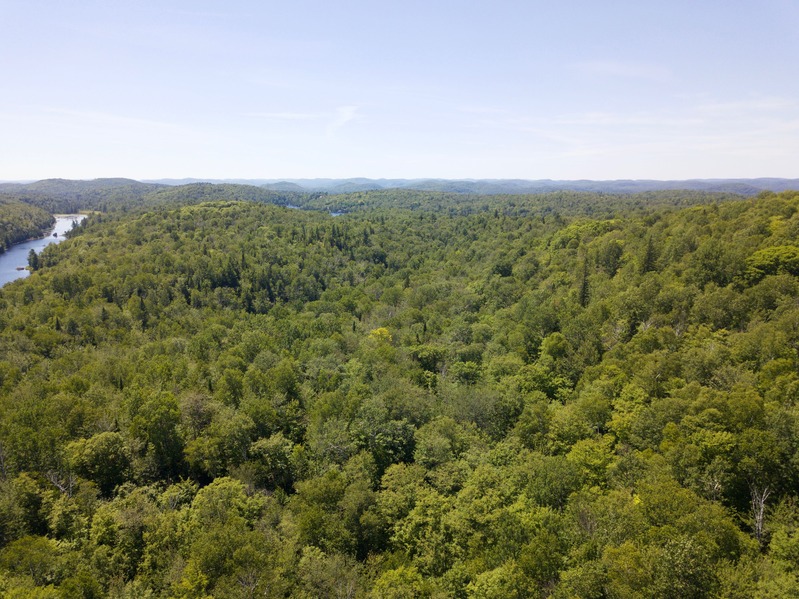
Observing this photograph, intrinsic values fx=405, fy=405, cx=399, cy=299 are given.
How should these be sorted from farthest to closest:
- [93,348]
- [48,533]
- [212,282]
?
[212,282] → [93,348] → [48,533]

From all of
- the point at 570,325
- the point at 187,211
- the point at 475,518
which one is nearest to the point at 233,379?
the point at 475,518

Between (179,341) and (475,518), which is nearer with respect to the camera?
(475,518)

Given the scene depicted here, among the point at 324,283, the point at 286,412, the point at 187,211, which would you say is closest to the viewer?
the point at 286,412

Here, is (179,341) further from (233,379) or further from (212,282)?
(212,282)

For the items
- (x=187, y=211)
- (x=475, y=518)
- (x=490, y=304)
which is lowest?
(x=475, y=518)

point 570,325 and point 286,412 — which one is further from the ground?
point 570,325

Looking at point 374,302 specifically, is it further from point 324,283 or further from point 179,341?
point 179,341
